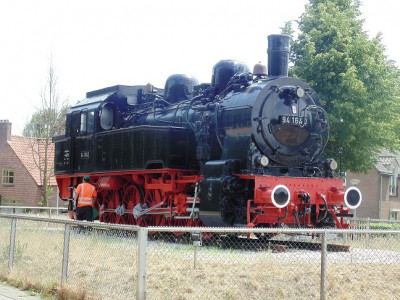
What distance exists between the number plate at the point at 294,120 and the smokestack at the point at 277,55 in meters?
1.26

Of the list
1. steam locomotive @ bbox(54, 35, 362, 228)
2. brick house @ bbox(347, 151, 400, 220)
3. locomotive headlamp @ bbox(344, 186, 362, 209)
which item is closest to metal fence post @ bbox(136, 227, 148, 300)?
steam locomotive @ bbox(54, 35, 362, 228)

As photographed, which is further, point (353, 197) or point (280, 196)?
point (353, 197)

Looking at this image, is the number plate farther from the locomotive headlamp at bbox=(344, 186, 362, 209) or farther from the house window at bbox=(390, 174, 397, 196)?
the house window at bbox=(390, 174, 397, 196)

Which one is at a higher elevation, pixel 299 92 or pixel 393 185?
pixel 299 92

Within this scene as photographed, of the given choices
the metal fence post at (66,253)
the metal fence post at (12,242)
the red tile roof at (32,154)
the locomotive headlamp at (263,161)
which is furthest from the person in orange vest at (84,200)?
the red tile roof at (32,154)

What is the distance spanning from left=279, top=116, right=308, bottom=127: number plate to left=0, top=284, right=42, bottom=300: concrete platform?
25.7 feet

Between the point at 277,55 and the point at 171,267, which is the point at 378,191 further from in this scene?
the point at 171,267

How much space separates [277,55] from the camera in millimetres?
16297

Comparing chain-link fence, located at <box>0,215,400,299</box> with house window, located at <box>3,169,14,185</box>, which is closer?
chain-link fence, located at <box>0,215,400,299</box>

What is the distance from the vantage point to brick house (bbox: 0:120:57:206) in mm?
43812

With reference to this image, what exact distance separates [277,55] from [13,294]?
9.33 meters

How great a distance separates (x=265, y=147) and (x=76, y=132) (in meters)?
8.38

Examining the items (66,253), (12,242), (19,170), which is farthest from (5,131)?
(66,253)

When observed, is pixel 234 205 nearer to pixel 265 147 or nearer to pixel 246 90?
pixel 265 147
